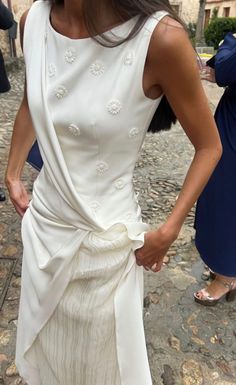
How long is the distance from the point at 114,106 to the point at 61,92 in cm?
15

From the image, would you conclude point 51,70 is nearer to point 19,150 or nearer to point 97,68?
point 97,68

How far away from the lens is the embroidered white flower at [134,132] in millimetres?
1059

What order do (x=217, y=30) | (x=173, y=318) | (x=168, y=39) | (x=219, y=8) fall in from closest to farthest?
(x=168, y=39) → (x=173, y=318) → (x=217, y=30) → (x=219, y=8)

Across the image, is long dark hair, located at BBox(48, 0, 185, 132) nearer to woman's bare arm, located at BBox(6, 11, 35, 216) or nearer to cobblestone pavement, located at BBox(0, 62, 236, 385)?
woman's bare arm, located at BBox(6, 11, 35, 216)

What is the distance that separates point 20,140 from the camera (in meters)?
1.37

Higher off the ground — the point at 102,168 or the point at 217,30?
the point at 102,168

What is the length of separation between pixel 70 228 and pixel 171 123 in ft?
1.34

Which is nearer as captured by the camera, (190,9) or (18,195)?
(18,195)

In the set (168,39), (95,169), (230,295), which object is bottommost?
(230,295)

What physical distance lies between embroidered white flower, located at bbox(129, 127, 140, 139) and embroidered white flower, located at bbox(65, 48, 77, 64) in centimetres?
22

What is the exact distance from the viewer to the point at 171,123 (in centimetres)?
120

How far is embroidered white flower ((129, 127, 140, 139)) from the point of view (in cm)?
106

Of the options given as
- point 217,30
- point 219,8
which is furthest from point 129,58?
point 219,8

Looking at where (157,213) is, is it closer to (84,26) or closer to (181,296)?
(181,296)
